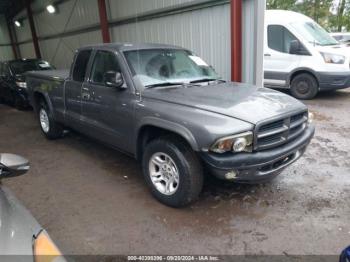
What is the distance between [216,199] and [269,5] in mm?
27600

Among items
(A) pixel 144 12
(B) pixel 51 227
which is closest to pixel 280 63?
(A) pixel 144 12

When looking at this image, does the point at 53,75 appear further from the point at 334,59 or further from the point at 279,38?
the point at 334,59

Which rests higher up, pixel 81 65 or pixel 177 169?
pixel 81 65

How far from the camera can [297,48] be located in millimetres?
8344

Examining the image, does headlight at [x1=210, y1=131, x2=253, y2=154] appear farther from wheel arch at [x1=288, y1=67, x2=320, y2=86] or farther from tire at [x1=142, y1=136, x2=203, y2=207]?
wheel arch at [x1=288, y1=67, x2=320, y2=86]

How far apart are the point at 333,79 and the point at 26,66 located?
9019mm

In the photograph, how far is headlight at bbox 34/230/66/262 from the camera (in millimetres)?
1584

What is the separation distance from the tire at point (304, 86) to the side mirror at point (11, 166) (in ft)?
25.7

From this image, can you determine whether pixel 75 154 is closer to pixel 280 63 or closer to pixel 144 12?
pixel 144 12

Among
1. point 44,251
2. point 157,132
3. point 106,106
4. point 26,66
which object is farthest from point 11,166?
point 26,66

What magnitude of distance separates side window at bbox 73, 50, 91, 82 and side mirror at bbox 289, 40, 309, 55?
576cm

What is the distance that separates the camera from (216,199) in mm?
3746

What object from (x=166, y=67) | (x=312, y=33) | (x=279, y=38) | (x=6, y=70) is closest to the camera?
(x=166, y=67)

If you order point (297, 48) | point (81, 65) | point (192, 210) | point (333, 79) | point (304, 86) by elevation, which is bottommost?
point (192, 210)
